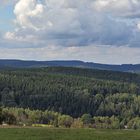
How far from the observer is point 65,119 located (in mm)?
145000

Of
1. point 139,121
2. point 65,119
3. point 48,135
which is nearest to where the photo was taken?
point 48,135

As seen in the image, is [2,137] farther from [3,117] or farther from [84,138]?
[3,117]

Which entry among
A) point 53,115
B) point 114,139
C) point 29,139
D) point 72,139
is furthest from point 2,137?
point 53,115

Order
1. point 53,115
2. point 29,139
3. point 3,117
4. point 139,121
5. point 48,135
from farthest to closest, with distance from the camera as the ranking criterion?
point 139,121
point 53,115
point 3,117
point 48,135
point 29,139

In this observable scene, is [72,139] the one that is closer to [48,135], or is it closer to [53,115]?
[48,135]

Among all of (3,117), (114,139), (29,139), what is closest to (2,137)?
(29,139)

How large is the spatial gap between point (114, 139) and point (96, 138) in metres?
2.01

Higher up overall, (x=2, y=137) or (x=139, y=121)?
(x=2, y=137)

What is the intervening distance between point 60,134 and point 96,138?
5.46m

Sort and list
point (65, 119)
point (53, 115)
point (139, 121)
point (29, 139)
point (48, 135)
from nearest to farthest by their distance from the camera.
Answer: point (29, 139) < point (48, 135) < point (65, 119) < point (53, 115) < point (139, 121)

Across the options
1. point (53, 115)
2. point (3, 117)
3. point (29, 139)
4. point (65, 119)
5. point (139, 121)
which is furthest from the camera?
point (139, 121)

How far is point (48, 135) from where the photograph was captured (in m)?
54.7

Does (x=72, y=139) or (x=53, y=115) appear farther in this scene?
(x=53, y=115)

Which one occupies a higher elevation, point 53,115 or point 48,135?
point 48,135
